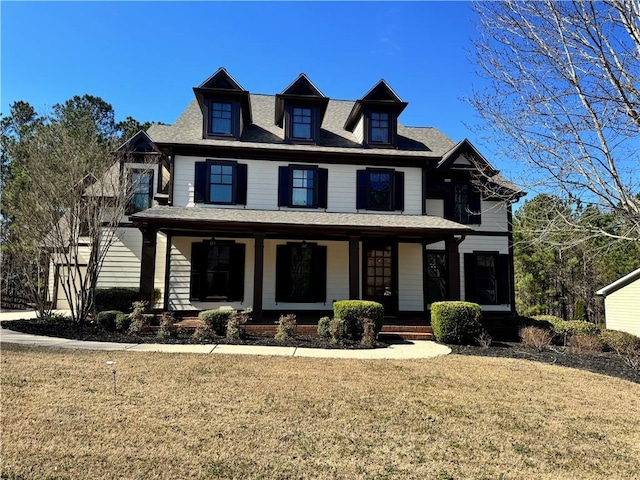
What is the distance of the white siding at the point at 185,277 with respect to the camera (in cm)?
1457

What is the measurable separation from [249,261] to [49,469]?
1144cm

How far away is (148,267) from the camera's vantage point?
41.2 ft

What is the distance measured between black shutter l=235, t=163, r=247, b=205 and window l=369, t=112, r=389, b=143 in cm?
495

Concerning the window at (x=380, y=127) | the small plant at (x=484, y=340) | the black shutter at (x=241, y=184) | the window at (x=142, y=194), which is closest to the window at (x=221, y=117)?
the black shutter at (x=241, y=184)

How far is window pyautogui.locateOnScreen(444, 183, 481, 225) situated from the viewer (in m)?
16.4

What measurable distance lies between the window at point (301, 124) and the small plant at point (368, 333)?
7.42 metres

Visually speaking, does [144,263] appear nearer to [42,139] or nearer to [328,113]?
[42,139]

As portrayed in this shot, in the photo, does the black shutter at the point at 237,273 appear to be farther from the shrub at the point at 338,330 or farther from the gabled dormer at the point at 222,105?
the shrub at the point at 338,330

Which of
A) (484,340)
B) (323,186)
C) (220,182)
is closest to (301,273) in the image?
(323,186)

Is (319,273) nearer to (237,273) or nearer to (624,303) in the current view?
(237,273)

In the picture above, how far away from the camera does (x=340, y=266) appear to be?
50.7 feet

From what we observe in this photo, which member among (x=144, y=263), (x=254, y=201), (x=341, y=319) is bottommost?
(x=341, y=319)

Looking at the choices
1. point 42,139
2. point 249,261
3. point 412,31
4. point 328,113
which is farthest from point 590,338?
point 42,139

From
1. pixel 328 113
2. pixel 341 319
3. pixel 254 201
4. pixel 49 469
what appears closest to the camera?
pixel 49 469
